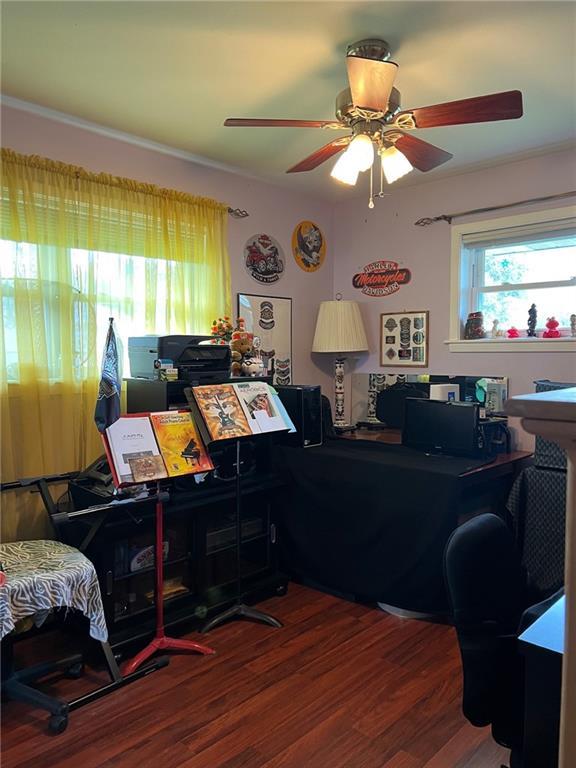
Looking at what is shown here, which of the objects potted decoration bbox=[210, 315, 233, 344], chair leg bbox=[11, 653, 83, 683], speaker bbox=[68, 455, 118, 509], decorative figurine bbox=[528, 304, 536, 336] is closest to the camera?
chair leg bbox=[11, 653, 83, 683]

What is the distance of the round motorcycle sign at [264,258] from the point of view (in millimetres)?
3844

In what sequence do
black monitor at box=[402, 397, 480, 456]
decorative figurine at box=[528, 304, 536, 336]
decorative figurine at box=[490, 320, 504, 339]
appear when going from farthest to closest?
1. decorative figurine at box=[490, 320, 504, 339]
2. decorative figurine at box=[528, 304, 536, 336]
3. black monitor at box=[402, 397, 480, 456]

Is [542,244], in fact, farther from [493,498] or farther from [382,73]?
[382,73]

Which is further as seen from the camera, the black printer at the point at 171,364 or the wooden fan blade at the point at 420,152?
the black printer at the point at 171,364

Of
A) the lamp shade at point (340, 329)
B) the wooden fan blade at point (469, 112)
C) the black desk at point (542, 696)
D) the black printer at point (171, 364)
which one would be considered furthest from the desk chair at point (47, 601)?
the lamp shade at point (340, 329)

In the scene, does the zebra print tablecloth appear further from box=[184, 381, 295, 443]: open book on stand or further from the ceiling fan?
the ceiling fan

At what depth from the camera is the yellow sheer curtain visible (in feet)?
8.74

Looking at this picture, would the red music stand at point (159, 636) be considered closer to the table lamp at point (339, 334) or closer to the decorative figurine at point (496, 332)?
the table lamp at point (339, 334)

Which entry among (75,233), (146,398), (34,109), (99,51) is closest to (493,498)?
(146,398)

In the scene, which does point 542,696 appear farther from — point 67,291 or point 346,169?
point 67,291

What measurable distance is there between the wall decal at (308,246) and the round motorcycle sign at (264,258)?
187 millimetres

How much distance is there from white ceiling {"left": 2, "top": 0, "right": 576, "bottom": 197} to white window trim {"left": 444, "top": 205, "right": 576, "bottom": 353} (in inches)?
17.7

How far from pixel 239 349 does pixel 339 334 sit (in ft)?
3.43

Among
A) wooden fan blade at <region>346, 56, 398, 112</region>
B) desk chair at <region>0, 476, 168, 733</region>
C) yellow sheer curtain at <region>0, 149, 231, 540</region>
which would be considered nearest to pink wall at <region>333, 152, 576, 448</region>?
yellow sheer curtain at <region>0, 149, 231, 540</region>
